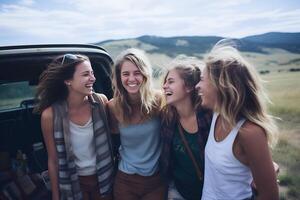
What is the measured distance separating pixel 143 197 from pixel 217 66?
152 cm

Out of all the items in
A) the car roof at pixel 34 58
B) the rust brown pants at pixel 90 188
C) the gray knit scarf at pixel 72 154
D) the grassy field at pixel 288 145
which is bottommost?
the grassy field at pixel 288 145

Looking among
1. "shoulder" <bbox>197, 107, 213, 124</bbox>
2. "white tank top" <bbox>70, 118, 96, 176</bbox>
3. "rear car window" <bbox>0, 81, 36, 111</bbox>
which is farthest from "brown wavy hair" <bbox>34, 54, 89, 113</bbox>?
"shoulder" <bbox>197, 107, 213, 124</bbox>

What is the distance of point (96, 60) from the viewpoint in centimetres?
325

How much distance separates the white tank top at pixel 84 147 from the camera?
291 cm

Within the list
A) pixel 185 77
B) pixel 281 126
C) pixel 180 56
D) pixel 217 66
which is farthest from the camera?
A: pixel 281 126

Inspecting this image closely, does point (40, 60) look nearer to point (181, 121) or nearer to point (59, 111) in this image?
point (59, 111)

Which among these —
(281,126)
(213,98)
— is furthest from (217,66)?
(281,126)

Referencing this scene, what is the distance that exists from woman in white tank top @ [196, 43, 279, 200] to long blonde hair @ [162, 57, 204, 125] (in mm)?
583

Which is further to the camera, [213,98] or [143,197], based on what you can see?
[143,197]

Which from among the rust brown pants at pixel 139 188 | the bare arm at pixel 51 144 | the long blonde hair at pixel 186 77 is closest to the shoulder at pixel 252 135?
the long blonde hair at pixel 186 77

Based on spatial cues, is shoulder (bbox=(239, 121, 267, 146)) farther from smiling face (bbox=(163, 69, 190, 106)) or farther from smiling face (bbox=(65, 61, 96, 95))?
smiling face (bbox=(65, 61, 96, 95))

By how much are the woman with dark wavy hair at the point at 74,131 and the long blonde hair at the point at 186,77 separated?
0.61 m

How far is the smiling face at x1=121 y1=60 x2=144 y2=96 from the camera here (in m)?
3.03

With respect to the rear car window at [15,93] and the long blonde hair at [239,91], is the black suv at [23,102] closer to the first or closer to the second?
the rear car window at [15,93]
